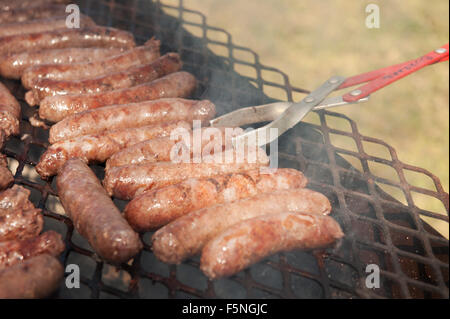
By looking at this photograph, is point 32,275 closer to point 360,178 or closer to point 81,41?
point 360,178

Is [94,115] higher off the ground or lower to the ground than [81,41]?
lower

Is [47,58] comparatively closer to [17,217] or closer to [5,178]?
[5,178]

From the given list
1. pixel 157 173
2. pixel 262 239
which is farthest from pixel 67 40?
pixel 262 239

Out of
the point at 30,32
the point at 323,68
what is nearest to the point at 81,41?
the point at 30,32

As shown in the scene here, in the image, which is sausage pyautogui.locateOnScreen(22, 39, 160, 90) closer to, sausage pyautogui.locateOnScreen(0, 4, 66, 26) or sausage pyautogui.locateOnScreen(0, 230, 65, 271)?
sausage pyautogui.locateOnScreen(0, 4, 66, 26)

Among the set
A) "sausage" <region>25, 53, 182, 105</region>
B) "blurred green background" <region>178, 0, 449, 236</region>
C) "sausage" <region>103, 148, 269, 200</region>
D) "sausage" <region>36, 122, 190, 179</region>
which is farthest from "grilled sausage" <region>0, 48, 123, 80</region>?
"blurred green background" <region>178, 0, 449, 236</region>

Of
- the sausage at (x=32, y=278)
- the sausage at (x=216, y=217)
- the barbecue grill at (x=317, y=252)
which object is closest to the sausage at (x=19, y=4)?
the barbecue grill at (x=317, y=252)

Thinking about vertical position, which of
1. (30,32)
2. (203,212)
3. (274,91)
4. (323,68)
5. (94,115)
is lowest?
(203,212)
